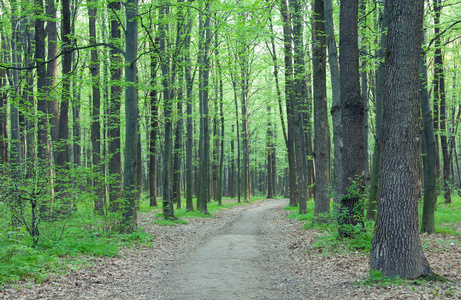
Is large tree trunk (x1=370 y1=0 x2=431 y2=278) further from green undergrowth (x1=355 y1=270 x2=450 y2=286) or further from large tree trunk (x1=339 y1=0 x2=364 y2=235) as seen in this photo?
large tree trunk (x1=339 y1=0 x2=364 y2=235)

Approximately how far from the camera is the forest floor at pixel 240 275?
501cm

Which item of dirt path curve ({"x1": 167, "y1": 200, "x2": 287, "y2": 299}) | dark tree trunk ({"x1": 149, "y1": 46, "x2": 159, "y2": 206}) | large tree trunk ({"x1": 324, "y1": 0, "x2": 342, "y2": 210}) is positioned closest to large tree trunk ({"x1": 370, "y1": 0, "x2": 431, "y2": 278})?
dirt path curve ({"x1": 167, "y1": 200, "x2": 287, "y2": 299})

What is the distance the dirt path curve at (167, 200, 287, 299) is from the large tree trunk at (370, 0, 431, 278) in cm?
215

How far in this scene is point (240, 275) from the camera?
6.55 metres

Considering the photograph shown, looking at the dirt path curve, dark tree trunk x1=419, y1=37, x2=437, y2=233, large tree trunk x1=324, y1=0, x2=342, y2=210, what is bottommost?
the dirt path curve

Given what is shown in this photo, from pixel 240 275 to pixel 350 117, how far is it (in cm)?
473

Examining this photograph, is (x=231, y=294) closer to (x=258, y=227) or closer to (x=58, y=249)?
(x=58, y=249)

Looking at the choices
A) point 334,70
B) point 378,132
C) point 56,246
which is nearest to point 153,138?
point 56,246

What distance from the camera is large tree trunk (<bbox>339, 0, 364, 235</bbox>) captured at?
7.92m

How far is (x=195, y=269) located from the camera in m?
7.16

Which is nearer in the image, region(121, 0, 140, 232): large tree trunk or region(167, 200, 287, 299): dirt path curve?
region(167, 200, 287, 299): dirt path curve

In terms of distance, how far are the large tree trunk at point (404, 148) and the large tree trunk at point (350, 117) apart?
279cm

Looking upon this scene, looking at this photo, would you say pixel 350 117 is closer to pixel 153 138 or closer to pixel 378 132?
pixel 378 132

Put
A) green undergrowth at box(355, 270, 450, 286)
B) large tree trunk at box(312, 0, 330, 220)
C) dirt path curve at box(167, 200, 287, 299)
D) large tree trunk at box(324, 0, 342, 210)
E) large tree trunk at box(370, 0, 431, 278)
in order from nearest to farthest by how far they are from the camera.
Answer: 1. green undergrowth at box(355, 270, 450, 286)
2. large tree trunk at box(370, 0, 431, 278)
3. dirt path curve at box(167, 200, 287, 299)
4. large tree trunk at box(324, 0, 342, 210)
5. large tree trunk at box(312, 0, 330, 220)
